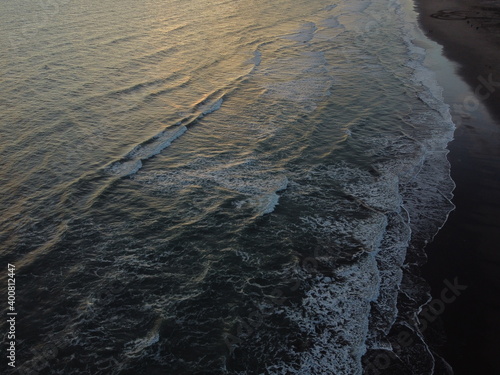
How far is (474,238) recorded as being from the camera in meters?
10.1

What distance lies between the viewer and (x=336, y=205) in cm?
1178

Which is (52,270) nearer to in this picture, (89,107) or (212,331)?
(212,331)

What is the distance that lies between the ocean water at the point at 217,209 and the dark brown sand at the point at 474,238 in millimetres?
529

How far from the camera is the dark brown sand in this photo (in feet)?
24.4

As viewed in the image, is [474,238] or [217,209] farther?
[217,209]

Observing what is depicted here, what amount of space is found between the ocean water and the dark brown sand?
53cm

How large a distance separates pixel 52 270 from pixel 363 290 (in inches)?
293

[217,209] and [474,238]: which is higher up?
[474,238]

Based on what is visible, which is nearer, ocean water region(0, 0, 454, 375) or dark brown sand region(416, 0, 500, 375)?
dark brown sand region(416, 0, 500, 375)

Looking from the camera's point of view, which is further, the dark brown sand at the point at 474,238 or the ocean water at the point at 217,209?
the ocean water at the point at 217,209

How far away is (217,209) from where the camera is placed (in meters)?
11.6

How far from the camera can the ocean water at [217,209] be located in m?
7.72

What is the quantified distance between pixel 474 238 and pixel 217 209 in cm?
709

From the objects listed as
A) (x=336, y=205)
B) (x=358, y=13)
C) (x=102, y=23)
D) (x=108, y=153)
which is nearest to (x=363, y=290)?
(x=336, y=205)
